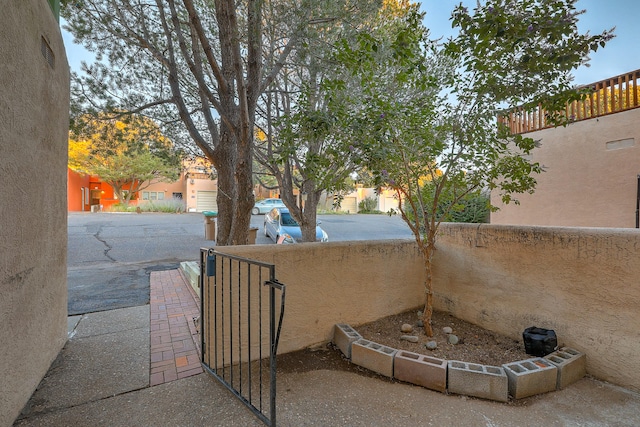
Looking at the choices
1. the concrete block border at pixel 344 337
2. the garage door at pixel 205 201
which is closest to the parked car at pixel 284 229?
the concrete block border at pixel 344 337

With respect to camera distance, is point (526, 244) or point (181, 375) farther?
point (526, 244)

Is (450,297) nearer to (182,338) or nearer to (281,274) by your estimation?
(281,274)

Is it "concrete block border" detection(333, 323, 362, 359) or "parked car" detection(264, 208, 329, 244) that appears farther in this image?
"parked car" detection(264, 208, 329, 244)

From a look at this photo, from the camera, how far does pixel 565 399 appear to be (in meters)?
2.47

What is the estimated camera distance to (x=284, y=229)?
909 centimetres

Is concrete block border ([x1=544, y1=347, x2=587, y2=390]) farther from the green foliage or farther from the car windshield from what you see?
the car windshield

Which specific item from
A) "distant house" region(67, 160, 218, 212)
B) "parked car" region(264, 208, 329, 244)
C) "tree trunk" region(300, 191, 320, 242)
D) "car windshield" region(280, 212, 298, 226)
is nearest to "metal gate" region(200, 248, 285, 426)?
"tree trunk" region(300, 191, 320, 242)

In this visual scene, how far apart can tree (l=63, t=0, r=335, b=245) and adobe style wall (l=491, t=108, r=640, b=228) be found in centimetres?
536

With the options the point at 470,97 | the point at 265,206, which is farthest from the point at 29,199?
the point at 265,206

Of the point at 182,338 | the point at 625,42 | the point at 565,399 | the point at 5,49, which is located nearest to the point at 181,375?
the point at 182,338

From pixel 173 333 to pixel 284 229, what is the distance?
5683mm

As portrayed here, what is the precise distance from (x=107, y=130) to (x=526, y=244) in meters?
6.97

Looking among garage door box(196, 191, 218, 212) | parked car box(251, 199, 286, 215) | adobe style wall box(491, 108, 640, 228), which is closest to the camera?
adobe style wall box(491, 108, 640, 228)

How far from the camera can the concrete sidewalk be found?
214 cm
